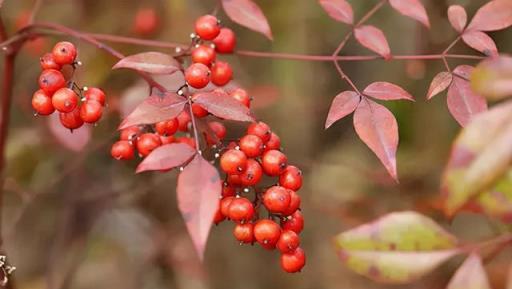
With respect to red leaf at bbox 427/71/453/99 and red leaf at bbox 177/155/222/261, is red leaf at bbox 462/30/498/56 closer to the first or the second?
red leaf at bbox 427/71/453/99

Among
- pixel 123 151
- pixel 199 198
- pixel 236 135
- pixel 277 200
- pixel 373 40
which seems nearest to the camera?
pixel 199 198

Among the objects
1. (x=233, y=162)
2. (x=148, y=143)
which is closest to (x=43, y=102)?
(x=148, y=143)

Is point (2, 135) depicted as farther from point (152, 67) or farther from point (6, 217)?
point (6, 217)

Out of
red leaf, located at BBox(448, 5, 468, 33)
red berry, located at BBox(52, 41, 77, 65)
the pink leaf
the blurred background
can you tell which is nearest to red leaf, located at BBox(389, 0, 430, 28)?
red leaf, located at BBox(448, 5, 468, 33)

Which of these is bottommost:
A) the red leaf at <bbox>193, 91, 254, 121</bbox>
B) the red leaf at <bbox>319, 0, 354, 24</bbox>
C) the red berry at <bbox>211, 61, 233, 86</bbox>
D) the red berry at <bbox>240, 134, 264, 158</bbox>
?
the red berry at <bbox>240, 134, 264, 158</bbox>

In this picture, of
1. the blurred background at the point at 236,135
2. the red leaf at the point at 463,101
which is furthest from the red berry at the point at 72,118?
the blurred background at the point at 236,135

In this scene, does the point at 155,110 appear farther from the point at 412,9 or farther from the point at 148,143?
the point at 412,9
